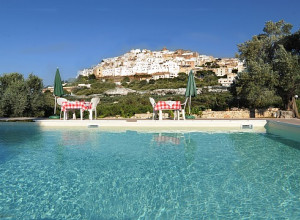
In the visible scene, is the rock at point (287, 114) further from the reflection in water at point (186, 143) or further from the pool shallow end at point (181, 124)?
the reflection in water at point (186, 143)

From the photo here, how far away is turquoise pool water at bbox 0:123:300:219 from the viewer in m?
2.73

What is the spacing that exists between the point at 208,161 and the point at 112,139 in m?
3.24

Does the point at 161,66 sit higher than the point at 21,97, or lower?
higher

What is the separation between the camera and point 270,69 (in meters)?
12.3

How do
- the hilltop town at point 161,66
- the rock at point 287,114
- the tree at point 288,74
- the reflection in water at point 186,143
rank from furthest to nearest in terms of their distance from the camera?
the hilltop town at point 161,66
the rock at point 287,114
the tree at point 288,74
the reflection in water at point 186,143

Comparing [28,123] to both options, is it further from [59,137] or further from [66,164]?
[66,164]

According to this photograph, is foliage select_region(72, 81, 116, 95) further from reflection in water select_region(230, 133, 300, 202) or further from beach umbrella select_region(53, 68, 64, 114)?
reflection in water select_region(230, 133, 300, 202)

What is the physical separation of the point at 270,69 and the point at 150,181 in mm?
10698

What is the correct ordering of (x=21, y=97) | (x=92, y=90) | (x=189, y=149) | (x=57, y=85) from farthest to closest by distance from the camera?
(x=92, y=90), (x=21, y=97), (x=57, y=85), (x=189, y=149)

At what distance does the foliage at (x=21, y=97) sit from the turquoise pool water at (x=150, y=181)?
19.7 feet

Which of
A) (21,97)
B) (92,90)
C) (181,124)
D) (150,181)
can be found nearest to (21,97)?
(21,97)

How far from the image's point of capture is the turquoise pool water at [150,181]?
2727 mm

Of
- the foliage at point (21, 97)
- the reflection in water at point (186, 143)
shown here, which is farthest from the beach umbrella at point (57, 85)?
the reflection in water at point (186, 143)

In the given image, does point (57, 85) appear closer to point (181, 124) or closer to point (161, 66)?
point (181, 124)
